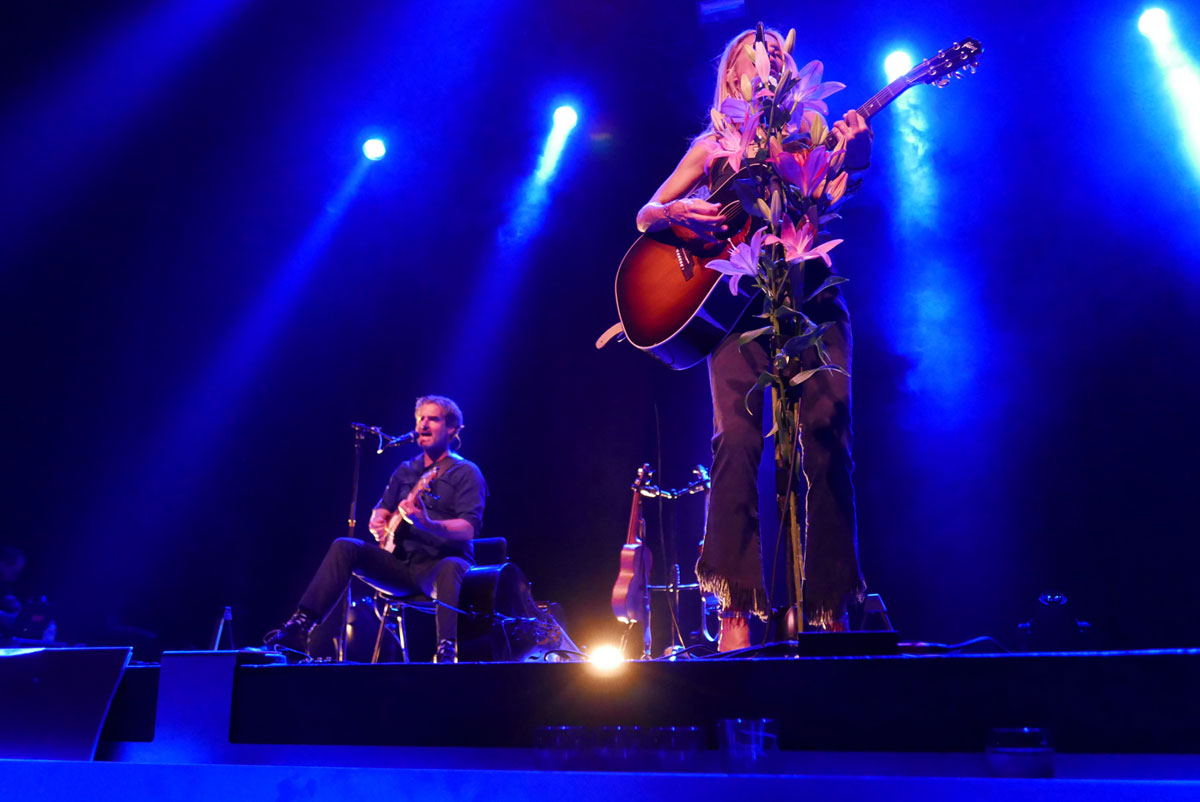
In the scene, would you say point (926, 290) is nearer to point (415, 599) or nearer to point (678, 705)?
→ point (415, 599)

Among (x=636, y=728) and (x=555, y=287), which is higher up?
(x=555, y=287)

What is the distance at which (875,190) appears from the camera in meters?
5.44

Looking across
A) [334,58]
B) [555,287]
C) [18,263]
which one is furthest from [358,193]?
[18,263]

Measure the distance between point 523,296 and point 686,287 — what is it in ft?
13.1

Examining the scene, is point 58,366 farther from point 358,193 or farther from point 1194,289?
point 1194,289

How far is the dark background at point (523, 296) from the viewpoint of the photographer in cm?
479

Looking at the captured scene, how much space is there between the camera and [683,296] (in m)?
2.22

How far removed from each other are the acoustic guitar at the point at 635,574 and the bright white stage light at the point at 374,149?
310cm

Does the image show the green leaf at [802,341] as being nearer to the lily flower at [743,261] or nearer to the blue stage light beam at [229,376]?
the lily flower at [743,261]

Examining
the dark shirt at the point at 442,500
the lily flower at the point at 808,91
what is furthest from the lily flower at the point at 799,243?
the dark shirt at the point at 442,500

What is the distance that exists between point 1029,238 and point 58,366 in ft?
19.7

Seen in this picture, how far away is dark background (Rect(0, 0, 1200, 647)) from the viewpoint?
4789 mm

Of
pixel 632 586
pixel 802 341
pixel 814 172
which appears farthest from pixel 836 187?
pixel 632 586

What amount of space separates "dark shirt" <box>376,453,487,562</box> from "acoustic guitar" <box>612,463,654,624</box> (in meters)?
0.81
